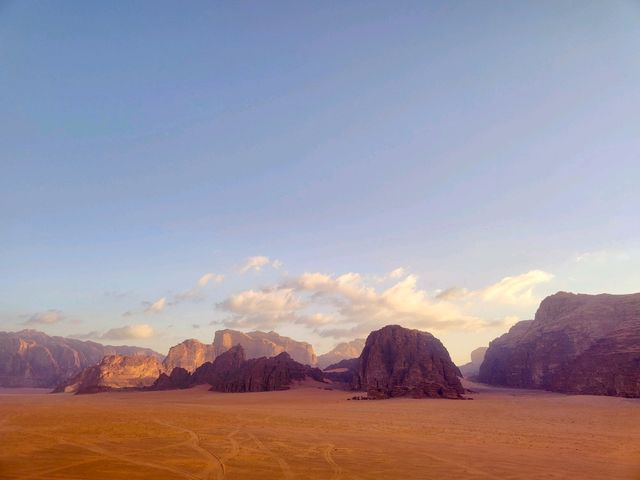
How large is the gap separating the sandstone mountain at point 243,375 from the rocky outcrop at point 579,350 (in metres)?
41.4

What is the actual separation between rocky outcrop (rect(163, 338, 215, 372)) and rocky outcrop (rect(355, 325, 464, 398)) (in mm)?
99289

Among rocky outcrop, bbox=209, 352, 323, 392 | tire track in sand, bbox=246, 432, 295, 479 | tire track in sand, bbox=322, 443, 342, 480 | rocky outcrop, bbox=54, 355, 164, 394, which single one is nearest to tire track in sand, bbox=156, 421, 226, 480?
tire track in sand, bbox=246, 432, 295, 479

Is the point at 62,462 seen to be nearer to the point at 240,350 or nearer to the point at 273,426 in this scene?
the point at 273,426

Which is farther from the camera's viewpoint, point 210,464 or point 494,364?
point 494,364

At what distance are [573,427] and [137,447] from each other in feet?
80.3

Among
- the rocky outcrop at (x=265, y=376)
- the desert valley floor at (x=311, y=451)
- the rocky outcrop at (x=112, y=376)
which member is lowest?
the rocky outcrop at (x=112, y=376)

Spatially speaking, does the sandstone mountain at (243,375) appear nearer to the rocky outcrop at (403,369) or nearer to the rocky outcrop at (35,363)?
the rocky outcrop at (403,369)

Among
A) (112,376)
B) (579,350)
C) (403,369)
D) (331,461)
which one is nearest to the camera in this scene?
(331,461)

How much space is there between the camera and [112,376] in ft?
→ 324

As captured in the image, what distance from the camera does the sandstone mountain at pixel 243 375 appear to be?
70375 millimetres

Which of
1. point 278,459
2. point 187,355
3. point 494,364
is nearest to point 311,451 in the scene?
point 278,459

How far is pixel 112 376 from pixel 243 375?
47.6 meters

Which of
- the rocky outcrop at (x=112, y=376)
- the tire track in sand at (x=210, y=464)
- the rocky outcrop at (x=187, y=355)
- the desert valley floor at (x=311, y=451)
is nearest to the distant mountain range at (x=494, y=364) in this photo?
the rocky outcrop at (x=112, y=376)

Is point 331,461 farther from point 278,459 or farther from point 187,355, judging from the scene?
point 187,355
